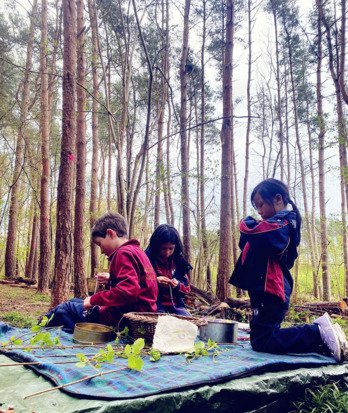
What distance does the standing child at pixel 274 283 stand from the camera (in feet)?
8.29

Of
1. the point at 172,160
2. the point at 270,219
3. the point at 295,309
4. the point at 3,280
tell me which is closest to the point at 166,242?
the point at 270,219

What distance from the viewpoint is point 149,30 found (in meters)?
12.2

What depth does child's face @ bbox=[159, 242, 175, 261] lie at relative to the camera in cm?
367

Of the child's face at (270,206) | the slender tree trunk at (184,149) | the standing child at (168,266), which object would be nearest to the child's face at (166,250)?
the standing child at (168,266)

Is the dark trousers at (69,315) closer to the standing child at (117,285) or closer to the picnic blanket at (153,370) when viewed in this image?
the standing child at (117,285)

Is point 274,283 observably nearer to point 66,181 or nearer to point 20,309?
point 66,181

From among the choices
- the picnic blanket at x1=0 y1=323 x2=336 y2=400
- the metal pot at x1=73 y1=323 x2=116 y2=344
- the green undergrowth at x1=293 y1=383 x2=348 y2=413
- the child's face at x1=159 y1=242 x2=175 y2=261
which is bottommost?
the green undergrowth at x1=293 y1=383 x2=348 y2=413

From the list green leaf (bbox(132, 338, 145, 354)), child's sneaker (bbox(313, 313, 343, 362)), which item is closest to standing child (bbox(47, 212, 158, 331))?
green leaf (bbox(132, 338, 145, 354))

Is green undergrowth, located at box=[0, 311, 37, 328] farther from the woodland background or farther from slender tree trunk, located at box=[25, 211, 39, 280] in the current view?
slender tree trunk, located at box=[25, 211, 39, 280]

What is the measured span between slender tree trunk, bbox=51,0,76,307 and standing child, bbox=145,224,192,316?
1324 mm

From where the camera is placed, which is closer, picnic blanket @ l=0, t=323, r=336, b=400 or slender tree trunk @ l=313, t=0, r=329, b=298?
picnic blanket @ l=0, t=323, r=336, b=400

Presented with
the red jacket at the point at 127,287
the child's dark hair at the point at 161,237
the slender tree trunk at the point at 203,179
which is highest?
the slender tree trunk at the point at 203,179

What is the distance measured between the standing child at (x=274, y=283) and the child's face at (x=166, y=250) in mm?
1032

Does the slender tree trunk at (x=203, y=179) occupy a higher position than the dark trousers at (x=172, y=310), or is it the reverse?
the slender tree trunk at (x=203, y=179)
